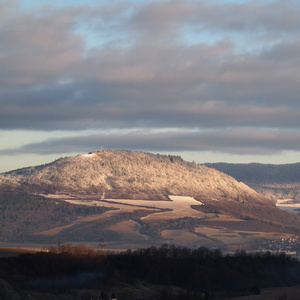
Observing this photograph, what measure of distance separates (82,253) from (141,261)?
14.4 m

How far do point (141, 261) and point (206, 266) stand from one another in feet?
51.0

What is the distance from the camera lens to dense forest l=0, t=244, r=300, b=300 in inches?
6053

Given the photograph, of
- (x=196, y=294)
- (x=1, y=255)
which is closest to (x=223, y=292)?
(x=196, y=294)

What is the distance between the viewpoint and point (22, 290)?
153 m

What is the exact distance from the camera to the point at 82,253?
195m

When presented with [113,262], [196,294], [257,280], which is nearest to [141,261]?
[113,262]

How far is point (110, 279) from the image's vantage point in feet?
564

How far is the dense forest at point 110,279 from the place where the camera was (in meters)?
154

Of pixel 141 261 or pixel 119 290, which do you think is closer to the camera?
pixel 119 290

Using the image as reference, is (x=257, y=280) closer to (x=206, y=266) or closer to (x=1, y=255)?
(x=206, y=266)

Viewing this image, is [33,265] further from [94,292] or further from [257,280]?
[257,280]

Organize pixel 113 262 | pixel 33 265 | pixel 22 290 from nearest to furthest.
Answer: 1. pixel 22 290
2. pixel 33 265
3. pixel 113 262

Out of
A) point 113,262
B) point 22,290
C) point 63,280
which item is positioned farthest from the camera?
point 113,262

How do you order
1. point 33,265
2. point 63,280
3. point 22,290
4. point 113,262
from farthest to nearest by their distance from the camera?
point 113,262, point 33,265, point 63,280, point 22,290
